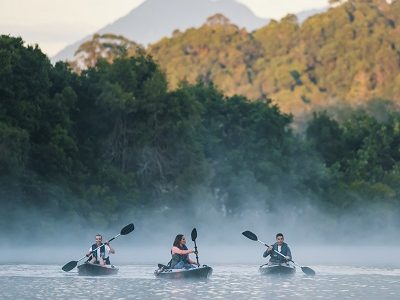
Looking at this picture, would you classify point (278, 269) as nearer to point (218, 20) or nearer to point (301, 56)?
point (301, 56)

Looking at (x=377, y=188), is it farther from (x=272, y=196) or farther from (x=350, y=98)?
(x=350, y=98)

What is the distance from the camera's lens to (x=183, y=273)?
1608 inches

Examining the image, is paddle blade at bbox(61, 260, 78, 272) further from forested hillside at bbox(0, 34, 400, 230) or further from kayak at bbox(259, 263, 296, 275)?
forested hillside at bbox(0, 34, 400, 230)

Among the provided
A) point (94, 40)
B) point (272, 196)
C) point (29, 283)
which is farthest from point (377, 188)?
point (29, 283)

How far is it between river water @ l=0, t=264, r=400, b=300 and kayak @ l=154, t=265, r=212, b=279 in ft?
0.70

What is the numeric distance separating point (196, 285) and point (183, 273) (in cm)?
148

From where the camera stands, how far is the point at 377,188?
101500 mm

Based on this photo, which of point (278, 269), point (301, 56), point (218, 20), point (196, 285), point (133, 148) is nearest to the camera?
point (196, 285)

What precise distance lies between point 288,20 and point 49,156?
110m

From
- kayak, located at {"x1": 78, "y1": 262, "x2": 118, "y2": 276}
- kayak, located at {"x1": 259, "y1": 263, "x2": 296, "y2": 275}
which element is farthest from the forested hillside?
kayak, located at {"x1": 259, "y1": 263, "x2": 296, "y2": 275}

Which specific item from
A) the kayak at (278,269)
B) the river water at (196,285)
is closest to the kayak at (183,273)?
the river water at (196,285)

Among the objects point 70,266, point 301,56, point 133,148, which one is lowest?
point 70,266

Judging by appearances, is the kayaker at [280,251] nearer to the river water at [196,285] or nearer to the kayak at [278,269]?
the kayak at [278,269]

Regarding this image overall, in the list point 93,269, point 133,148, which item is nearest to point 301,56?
point 133,148
